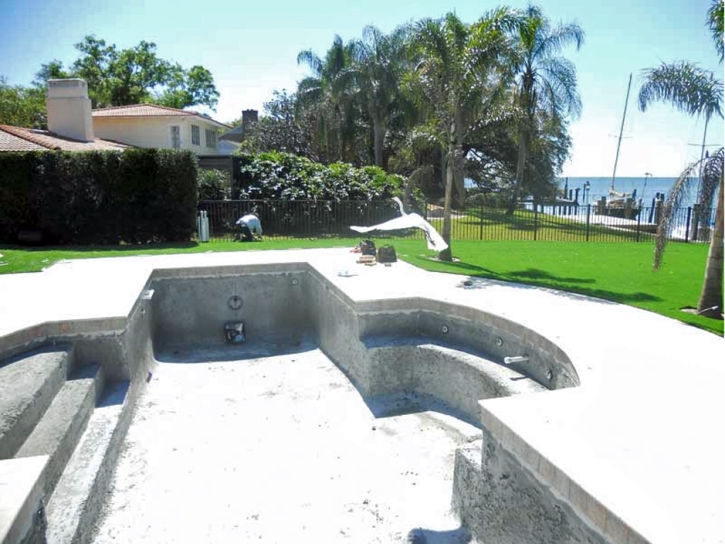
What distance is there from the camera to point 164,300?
10.3 meters

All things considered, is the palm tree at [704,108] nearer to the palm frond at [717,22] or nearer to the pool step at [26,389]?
the palm frond at [717,22]

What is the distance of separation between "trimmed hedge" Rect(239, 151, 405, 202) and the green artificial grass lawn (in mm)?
3089

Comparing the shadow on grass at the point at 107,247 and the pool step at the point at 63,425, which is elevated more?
the shadow on grass at the point at 107,247

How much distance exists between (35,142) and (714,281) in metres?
20.6

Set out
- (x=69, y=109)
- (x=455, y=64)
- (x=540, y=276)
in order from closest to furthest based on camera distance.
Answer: (x=540, y=276), (x=455, y=64), (x=69, y=109)

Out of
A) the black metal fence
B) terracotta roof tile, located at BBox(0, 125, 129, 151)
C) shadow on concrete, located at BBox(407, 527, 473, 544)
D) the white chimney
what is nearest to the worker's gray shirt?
the black metal fence

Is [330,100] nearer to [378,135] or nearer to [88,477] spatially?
[378,135]

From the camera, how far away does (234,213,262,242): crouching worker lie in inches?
635

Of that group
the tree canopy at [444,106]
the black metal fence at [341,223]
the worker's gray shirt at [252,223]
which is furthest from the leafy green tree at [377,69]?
the worker's gray shirt at [252,223]

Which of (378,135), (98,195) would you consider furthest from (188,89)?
(98,195)

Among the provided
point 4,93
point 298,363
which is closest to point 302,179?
point 298,363

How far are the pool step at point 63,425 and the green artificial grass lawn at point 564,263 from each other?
6237 mm

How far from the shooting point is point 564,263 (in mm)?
12492

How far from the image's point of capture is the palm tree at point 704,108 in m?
8.02
